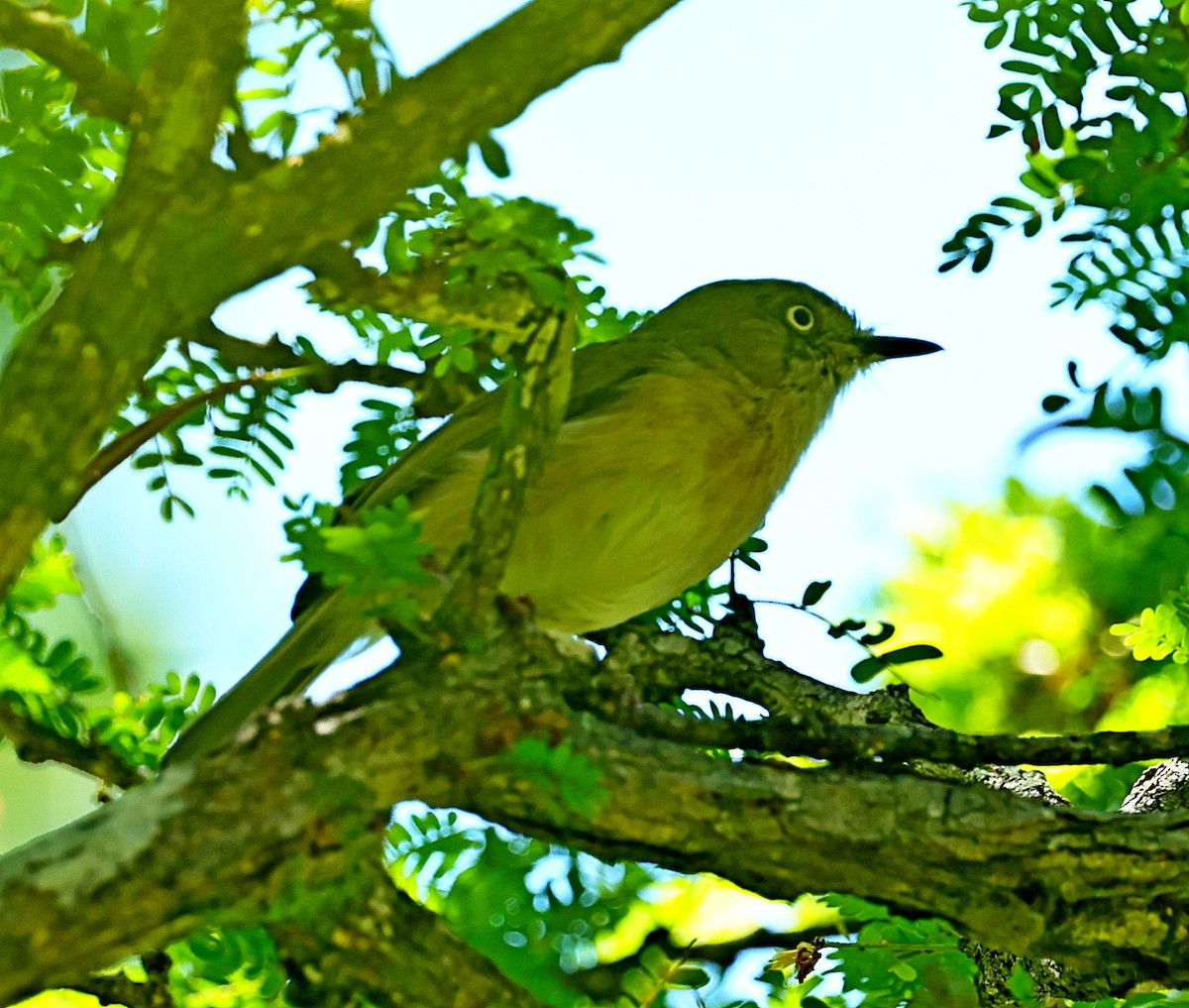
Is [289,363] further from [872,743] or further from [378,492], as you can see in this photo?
[872,743]

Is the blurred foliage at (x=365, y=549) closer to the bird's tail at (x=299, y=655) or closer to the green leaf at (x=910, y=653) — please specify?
the bird's tail at (x=299, y=655)

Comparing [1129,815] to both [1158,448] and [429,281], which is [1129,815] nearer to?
[1158,448]

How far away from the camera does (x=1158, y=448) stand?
2.89m

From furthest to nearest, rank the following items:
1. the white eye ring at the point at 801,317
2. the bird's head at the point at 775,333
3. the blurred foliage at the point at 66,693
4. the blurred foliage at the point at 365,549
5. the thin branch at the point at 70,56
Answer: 1. the white eye ring at the point at 801,317
2. the bird's head at the point at 775,333
3. the blurred foliage at the point at 66,693
4. the thin branch at the point at 70,56
5. the blurred foliage at the point at 365,549

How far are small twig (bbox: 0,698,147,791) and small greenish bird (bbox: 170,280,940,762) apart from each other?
656 mm

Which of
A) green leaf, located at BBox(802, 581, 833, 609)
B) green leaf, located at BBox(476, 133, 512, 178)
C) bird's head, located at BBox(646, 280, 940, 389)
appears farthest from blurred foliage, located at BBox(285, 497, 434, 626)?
bird's head, located at BBox(646, 280, 940, 389)

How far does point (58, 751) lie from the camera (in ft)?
10.7

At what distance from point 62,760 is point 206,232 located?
5.15 ft

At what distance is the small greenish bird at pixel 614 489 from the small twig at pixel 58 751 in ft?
2.15

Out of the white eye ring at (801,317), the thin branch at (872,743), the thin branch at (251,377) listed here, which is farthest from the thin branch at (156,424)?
the white eye ring at (801,317)

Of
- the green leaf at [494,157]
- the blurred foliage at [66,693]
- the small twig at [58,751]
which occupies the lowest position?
the small twig at [58,751]

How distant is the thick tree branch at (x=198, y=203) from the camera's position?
2154mm

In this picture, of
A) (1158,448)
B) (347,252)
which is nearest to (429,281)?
→ (347,252)

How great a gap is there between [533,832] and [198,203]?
1427mm
